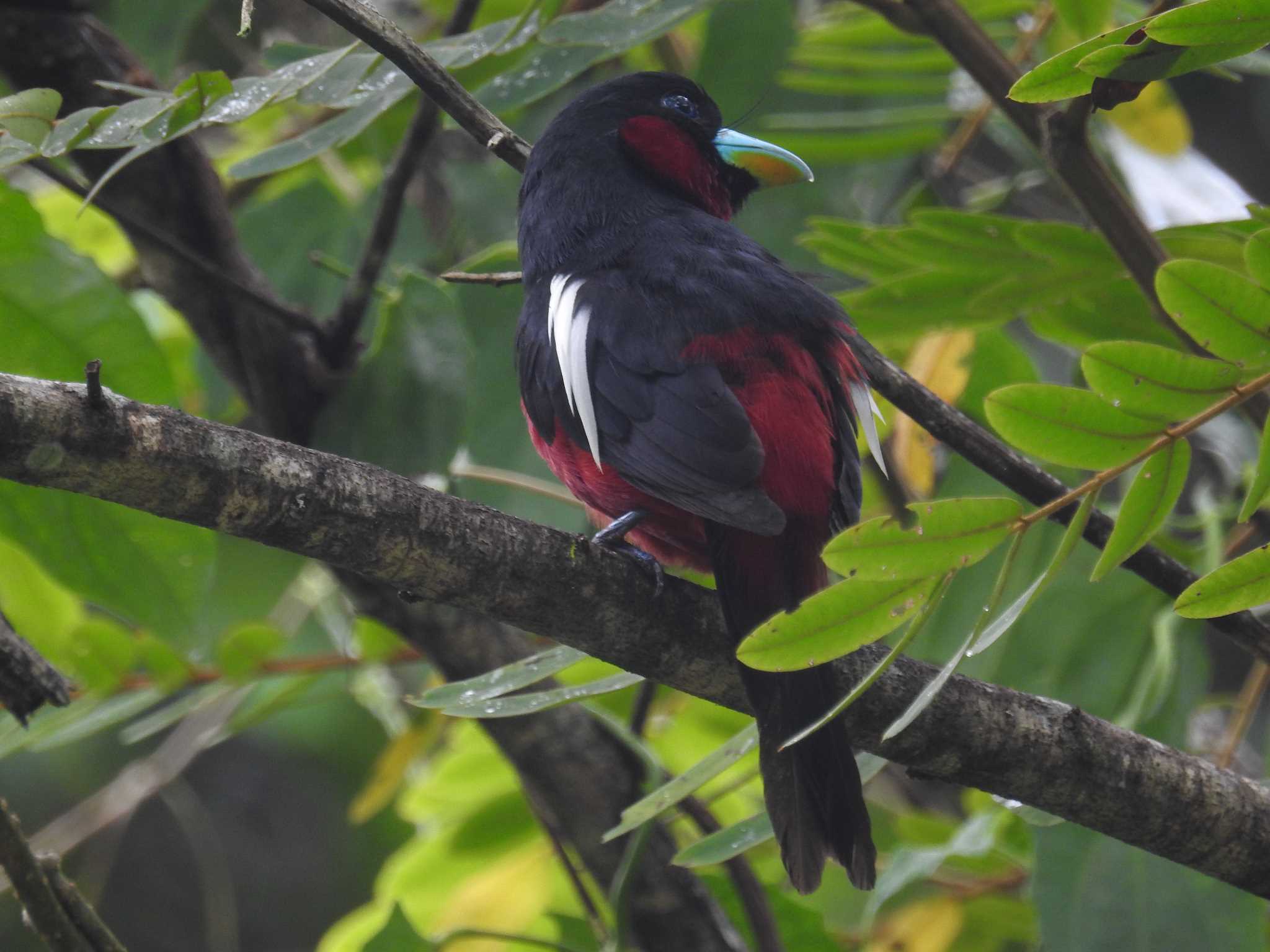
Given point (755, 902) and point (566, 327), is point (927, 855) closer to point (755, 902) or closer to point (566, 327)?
point (755, 902)

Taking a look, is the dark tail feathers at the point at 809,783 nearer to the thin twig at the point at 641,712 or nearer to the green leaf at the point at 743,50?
the thin twig at the point at 641,712

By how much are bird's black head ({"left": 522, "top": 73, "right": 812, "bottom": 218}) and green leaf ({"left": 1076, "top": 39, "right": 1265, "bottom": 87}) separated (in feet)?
4.37

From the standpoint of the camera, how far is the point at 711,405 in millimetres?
2150

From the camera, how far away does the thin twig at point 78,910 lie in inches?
73.7

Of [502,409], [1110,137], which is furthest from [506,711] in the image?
[1110,137]

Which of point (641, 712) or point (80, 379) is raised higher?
point (80, 379)

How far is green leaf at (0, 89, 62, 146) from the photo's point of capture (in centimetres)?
187

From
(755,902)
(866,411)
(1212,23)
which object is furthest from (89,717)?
(1212,23)

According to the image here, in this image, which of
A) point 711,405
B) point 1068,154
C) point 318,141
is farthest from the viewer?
point 318,141

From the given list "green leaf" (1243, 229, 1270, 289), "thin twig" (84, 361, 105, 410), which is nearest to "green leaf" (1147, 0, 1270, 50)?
"green leaf" (1243, 229, 1270, 289)

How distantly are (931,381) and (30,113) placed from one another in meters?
1.92

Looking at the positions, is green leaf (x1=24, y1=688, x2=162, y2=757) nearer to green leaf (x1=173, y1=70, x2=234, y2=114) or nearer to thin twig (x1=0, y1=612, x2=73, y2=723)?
thin twig (x1=0, y1=612, x2=73, y2=723)

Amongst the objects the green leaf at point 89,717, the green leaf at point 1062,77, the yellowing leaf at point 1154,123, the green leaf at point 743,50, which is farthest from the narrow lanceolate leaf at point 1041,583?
the yellowing leaf at point 1154,123

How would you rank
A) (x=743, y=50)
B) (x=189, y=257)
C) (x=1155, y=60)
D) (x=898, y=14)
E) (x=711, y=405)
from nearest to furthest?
(x=1155, y=60)
(x=711, y=405)
(x=898, y=14)
(x=189, y=257)
(x=743, y=50)
